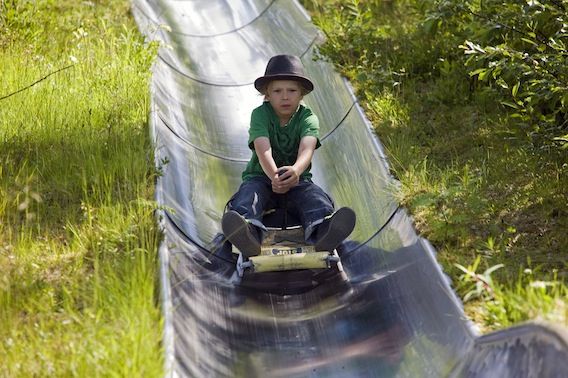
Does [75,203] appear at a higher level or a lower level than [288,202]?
higher

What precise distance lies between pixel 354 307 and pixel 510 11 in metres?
2.14

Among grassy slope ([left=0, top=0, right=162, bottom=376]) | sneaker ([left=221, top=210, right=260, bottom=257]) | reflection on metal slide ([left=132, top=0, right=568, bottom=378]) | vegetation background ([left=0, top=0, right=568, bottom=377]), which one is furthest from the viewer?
sneaker ([left=221, top=210, right=260, bottom=257])

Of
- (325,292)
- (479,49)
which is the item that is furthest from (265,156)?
(479,49)

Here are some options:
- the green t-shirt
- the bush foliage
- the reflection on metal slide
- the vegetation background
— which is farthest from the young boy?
the bush foliage

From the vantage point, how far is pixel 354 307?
476cm

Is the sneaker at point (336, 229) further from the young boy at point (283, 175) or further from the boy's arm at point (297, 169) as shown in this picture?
the boy's arm at point (297, 169)

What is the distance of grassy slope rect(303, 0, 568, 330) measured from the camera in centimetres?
395

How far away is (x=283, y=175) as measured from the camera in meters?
5.11

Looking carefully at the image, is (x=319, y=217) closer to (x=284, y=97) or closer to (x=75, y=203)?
(x=284, y=97)

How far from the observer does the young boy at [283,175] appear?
4832mm

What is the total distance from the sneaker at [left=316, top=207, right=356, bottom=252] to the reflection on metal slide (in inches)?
9.7

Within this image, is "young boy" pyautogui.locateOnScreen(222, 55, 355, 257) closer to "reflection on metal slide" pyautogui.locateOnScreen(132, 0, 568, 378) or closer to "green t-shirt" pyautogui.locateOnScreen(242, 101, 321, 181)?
"green t-shirt" pyautogui.locateOnScreen(242, 101, 321, 181)

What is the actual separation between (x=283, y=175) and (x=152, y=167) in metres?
0.82

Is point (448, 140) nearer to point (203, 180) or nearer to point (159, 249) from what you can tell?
point (203, 180)
